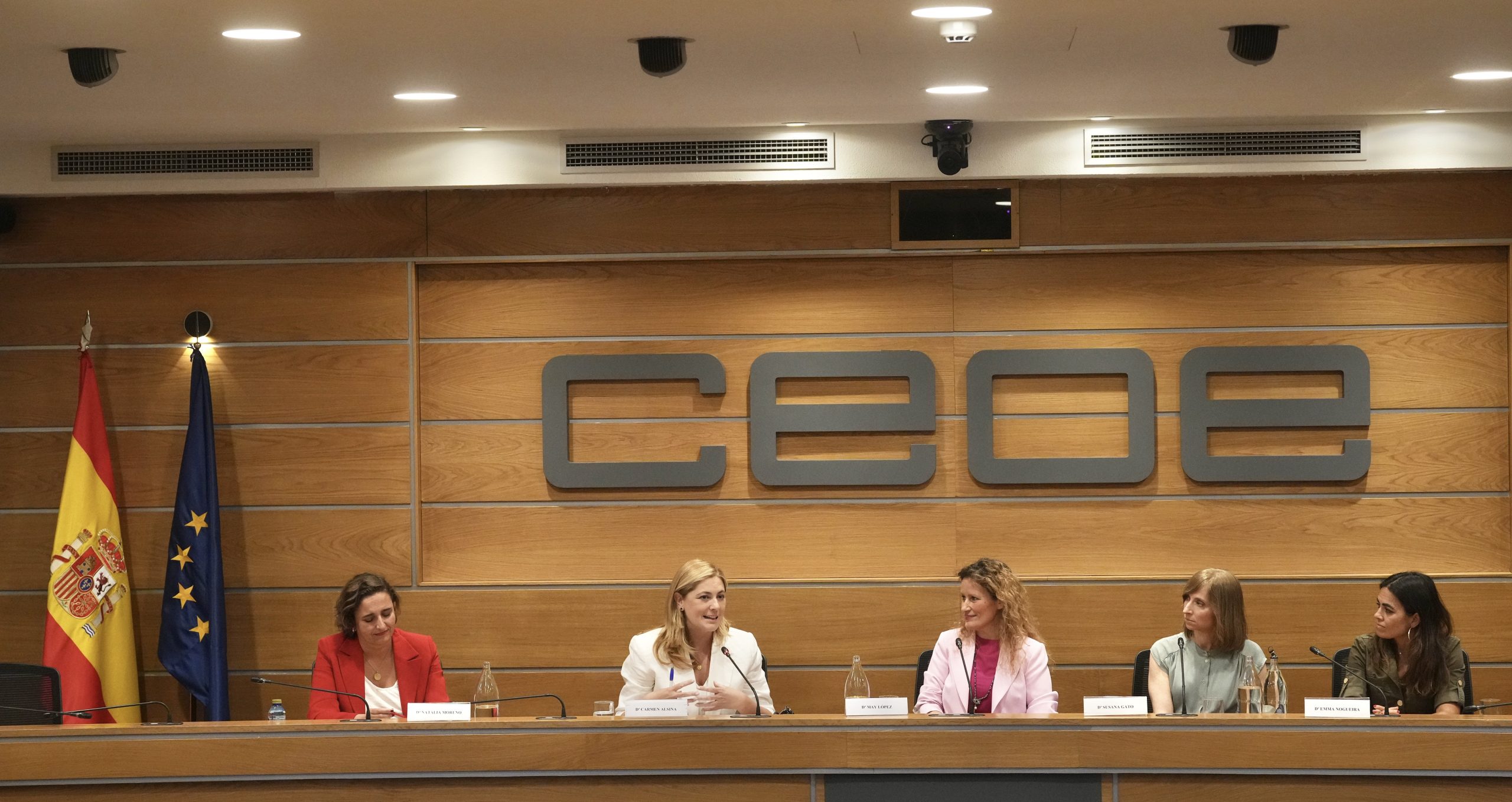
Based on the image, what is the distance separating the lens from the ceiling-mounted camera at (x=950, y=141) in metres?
5.23

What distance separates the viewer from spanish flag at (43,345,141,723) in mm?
5320

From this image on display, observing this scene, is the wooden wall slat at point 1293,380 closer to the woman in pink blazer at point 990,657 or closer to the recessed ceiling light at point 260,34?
the woman in pink blazer at point 990,657

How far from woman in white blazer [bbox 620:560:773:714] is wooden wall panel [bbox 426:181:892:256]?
1.51 metres

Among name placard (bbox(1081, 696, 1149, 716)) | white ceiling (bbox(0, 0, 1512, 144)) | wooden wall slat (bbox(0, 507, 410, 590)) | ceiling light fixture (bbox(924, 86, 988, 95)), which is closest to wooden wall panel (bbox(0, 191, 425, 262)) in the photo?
white ceiling (bbox(0, 0, 1512, 144))

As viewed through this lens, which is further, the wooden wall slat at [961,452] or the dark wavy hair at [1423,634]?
the wooden wall slat at [961,452]

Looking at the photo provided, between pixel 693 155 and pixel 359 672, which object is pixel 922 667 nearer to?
pixel 359 672

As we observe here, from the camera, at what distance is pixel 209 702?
5.35 m

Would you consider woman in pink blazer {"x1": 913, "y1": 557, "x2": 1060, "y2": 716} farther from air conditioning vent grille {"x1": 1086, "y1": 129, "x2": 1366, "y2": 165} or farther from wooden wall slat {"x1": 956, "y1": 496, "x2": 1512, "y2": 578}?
air conditioning vent grille {"x1": 1086, "y1": 129, "x2": 1366, "y2": 165}

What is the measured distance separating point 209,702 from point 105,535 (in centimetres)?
76

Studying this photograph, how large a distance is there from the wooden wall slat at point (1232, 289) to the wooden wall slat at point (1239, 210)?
0.08m

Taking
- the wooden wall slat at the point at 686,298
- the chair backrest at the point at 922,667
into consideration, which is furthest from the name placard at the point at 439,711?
the wooden wall slat at the point at 686,298

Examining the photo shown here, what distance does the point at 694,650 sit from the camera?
4.62 m

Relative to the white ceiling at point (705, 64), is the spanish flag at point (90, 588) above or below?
below

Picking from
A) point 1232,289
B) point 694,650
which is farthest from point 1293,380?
point 694,650
